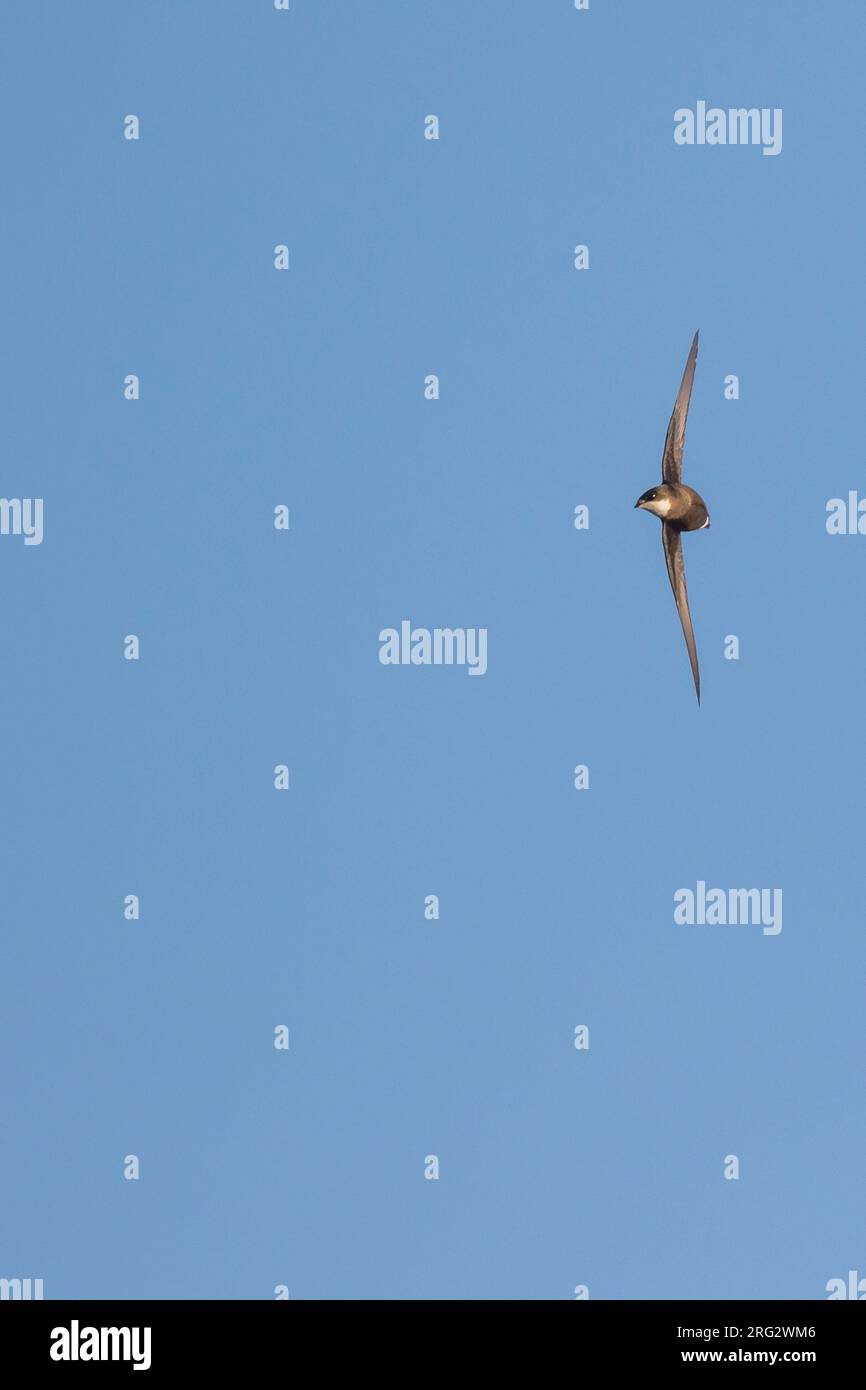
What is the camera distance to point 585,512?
3365mm

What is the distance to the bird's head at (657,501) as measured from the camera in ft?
10.4

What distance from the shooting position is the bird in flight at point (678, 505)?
3195mm

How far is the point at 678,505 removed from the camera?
3201 millimetres

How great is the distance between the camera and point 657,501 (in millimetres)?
3178

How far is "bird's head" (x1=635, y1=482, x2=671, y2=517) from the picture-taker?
3.17 m

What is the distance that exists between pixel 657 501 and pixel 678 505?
52mm
